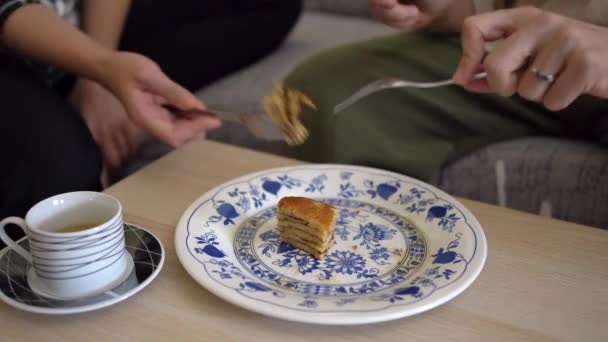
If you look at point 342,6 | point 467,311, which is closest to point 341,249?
point 467,311

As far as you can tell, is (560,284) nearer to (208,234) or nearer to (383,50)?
(208,234)

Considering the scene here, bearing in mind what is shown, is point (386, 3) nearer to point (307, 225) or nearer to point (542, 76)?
point (542, 76)

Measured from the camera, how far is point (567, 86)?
2.38 feet

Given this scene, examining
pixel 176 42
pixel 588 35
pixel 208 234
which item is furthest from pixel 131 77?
pixel 588 35

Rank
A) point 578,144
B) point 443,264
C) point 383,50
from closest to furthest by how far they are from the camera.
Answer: point 443,264
point 578,144
point 383,50

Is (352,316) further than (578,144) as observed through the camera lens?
No

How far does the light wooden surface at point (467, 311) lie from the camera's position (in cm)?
56

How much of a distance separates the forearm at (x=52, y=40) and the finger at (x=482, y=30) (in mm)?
622

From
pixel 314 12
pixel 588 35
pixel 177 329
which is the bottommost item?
pixel 314 12

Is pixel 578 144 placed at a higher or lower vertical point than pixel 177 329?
lower

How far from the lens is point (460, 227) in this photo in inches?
28.7

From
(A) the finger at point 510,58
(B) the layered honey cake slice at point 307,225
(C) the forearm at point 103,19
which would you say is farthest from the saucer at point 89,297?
(C) the forearm at point 103,19

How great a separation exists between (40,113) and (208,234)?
15.7 inches

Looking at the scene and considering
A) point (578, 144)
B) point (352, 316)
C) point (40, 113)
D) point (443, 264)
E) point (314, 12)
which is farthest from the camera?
point (314, 12)
